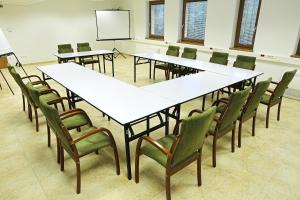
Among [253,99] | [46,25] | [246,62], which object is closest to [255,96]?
[253,99]

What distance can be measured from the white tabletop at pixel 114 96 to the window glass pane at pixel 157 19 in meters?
5.05

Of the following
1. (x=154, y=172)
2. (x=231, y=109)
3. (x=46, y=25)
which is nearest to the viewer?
(x=231, y=109)

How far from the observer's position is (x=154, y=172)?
2.31 metres

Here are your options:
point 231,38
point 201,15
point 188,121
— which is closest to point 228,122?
point 188,121

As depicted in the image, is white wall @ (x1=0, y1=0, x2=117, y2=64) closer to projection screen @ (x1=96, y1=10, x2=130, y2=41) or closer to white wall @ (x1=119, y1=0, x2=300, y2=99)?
projection screen @ (x1=96, y1=10, x2=130, y2=41)

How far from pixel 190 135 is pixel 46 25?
788cm

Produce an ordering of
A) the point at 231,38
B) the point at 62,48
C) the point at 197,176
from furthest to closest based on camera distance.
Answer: the point at 62,48, the point at 231,38, the point at 197,176

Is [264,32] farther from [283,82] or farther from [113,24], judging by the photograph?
[113,24]

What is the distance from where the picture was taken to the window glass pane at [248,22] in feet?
16.6

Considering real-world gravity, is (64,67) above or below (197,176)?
above

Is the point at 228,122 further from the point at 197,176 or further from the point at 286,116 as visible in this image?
the point at 286,116

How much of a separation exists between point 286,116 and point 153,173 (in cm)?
278

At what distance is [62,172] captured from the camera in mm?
2314

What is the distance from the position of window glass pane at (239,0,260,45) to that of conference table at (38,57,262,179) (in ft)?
6.92
